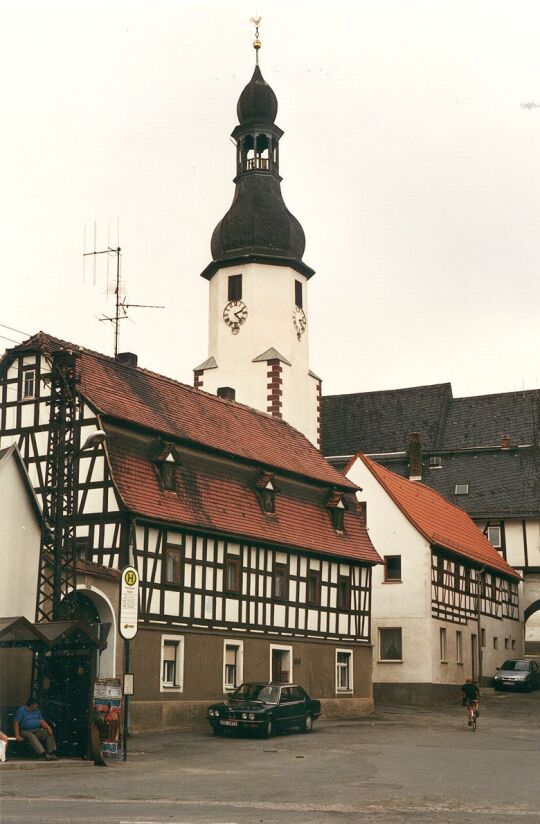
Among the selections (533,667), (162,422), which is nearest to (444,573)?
(533,667)

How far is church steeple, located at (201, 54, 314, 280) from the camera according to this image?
219 ft

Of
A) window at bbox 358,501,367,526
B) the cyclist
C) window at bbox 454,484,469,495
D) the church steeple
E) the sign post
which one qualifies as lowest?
the cyclist

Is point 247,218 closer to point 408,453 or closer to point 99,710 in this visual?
point 408,453

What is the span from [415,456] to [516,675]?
19.2 metres

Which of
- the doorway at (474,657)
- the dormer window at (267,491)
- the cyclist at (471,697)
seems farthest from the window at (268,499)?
the doorway at (474,657)

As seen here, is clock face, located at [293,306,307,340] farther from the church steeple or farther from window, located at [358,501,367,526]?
window, located at [358,501,367,526]

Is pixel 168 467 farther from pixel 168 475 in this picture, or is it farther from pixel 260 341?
pixel 260 341

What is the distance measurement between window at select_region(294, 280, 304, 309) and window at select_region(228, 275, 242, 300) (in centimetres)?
299

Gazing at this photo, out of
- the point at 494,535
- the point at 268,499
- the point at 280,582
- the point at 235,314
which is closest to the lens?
the point at 280,582

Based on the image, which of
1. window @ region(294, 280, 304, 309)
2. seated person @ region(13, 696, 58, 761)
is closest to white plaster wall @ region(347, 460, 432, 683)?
window @ region(294, 280, 304, 309)

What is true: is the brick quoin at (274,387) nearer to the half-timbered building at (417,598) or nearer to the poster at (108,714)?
the half-timbered building at (417,598)

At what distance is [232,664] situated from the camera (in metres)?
39.2

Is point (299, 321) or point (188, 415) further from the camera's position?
point (299, 321)

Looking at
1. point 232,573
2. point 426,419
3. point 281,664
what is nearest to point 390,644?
point 281,664
